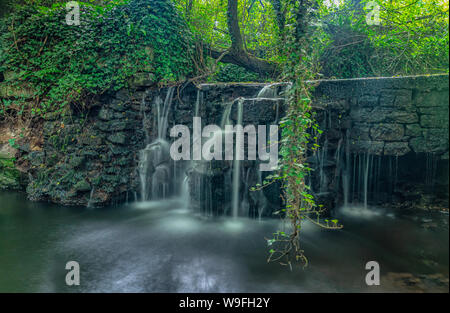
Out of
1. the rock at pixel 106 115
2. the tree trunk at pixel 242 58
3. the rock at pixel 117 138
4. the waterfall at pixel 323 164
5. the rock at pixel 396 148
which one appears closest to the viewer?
the waterfall at pixel 323 164

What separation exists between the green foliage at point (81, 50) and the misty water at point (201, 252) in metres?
3.14

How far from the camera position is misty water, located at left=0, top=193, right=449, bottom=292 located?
3.07m

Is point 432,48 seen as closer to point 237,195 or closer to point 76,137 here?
point 237,195

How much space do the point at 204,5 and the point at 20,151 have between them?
8.39 meters

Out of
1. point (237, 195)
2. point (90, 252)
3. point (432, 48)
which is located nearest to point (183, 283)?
point (90, 252)

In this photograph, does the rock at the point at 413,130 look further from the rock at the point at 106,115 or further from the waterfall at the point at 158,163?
the rock at the point at 106,115

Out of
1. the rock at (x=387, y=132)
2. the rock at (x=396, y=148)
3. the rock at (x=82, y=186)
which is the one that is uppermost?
the rock at (x=387, y=132)

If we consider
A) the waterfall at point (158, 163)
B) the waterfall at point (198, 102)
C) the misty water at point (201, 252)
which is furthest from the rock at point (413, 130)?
the waterfall at point (158, 163)

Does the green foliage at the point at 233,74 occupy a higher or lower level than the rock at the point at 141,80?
higher

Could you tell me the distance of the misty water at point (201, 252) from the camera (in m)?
3.07

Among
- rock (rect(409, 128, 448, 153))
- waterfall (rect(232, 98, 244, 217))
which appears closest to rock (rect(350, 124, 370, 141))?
rock (rect(409, 128, 448, 153))

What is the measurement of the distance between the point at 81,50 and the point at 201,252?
6099 mm

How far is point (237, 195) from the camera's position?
5.42 m

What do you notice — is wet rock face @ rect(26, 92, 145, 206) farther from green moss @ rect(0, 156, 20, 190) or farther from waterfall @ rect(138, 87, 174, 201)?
green moss @ rect(0, 156, 20, 190)
